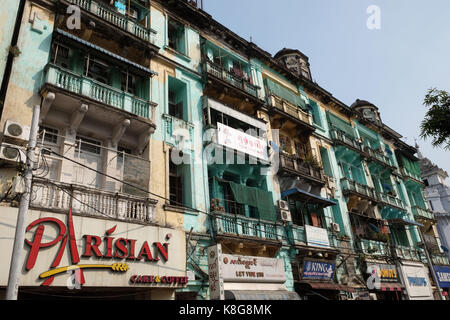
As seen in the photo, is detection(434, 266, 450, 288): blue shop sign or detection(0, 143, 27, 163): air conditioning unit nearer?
detection(0, 143, 27, 163): air conditioning unit

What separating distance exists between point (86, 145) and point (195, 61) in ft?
24.7

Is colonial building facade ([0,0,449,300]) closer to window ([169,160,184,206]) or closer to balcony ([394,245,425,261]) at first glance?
window ([169,160,184,206])

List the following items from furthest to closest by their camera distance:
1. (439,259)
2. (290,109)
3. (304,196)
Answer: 1. (439,259)
2. (290,109)
3. (304,196)

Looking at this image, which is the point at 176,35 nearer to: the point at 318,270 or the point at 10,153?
the point at 10,153

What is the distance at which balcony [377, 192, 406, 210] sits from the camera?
25.0 m

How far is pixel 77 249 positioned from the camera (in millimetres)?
9117

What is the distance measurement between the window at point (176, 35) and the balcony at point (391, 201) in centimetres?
1775

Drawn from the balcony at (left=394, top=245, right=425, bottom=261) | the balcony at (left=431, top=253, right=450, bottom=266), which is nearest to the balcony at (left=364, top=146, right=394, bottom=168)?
the balcony at (left=394, top=245, right=425, bottom=261)

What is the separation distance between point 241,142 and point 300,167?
197 inches

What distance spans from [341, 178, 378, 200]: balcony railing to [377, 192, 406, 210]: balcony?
A: 0.84 meters

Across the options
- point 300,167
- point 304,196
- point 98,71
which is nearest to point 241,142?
point 304,196

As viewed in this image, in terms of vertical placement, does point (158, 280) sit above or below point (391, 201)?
below
